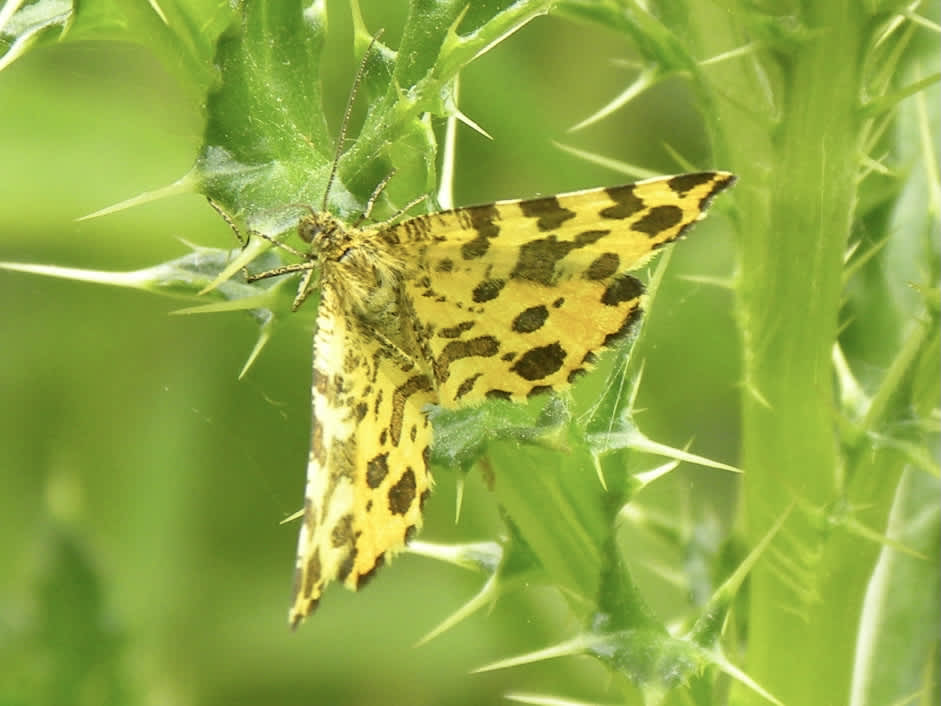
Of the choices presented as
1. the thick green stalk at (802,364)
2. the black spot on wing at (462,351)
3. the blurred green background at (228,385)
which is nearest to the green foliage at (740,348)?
the thick green stalk at (802,364)

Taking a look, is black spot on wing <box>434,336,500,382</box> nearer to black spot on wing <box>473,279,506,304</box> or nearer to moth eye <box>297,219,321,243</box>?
black spot on wing <box>473,279,506,304</box>

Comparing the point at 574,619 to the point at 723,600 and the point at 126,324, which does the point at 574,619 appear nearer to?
the point at 723,600

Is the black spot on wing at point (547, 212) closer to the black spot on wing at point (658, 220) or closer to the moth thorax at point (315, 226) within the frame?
the black spot on wing at point (658, 220)

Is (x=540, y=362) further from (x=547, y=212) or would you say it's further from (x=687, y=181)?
(x=687, y=181)

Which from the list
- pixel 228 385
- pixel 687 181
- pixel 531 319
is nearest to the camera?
pixel 687 181

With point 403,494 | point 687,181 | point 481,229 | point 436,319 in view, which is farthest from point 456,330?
point 687,181

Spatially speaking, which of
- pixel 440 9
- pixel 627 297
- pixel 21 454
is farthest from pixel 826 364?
pixel 21 454
